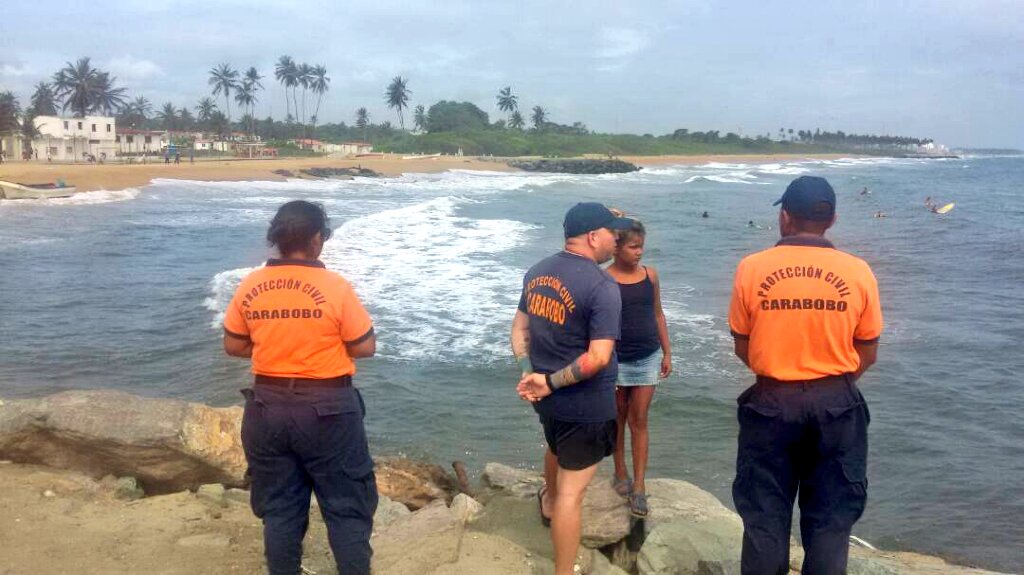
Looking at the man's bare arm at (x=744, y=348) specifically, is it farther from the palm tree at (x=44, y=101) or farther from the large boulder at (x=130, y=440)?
the palm tree at (x=44, y=101)

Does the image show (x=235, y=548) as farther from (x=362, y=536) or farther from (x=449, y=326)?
(x=449, y=326)

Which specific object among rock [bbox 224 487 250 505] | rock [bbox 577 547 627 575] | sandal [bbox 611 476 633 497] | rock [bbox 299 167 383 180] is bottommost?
rock [bbox 224 487 250 505]

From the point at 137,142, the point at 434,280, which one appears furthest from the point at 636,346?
the point at 137,142

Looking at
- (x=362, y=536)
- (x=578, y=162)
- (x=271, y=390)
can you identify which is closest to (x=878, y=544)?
(x=362, y=536)

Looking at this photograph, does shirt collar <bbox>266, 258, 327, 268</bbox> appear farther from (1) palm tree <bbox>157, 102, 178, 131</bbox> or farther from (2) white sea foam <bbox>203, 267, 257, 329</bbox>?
(1) palm tree <bbox>157, 102, 178, 131</bbox>

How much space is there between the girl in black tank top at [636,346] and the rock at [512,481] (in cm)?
57

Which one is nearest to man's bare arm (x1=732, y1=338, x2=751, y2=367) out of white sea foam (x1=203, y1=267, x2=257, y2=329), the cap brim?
the cap brim

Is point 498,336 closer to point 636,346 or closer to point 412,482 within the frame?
point 412,482

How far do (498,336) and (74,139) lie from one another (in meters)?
64.9

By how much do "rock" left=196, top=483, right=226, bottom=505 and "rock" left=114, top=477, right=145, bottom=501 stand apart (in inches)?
13.6

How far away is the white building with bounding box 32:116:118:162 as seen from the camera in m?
65.6

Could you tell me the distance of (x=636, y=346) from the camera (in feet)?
15.0

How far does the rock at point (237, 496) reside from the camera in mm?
4918

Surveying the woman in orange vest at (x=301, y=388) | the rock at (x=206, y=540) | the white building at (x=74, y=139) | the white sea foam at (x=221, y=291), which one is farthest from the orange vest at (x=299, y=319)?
the white building at (x=74, y=139)
